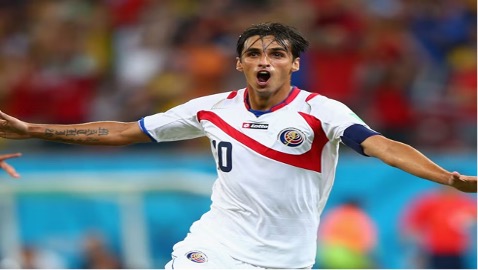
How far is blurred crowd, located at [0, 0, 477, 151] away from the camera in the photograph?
545 inches

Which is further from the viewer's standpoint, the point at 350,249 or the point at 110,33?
the point at 110,33

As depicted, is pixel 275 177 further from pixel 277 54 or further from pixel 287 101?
pixel 277 54

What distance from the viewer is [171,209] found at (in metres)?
13.5

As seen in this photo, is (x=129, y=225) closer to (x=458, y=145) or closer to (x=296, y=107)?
(x=458, y=145)

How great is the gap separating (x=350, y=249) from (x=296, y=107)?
678 centimetres

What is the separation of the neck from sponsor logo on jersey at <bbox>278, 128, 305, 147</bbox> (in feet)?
0.80

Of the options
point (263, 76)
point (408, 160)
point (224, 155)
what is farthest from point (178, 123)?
point (408, 160)

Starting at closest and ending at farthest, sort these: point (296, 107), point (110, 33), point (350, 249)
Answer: point (296, 107) → point (350, 249) → point (110, 33)

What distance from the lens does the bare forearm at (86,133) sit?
708 centimetres

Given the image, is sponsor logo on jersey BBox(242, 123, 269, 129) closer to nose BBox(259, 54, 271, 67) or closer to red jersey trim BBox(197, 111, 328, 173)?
red jersey trim BBox(197, 111, 328, 173)

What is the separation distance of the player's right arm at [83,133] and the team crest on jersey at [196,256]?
915mm

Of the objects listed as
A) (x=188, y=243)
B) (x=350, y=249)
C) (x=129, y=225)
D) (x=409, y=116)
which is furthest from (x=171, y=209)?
(x=188, y=243)

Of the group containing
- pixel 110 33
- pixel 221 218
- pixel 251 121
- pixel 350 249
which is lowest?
pixel 350 249

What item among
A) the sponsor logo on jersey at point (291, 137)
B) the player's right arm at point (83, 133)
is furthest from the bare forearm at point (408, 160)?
the player's right arm at point (83, 133)
